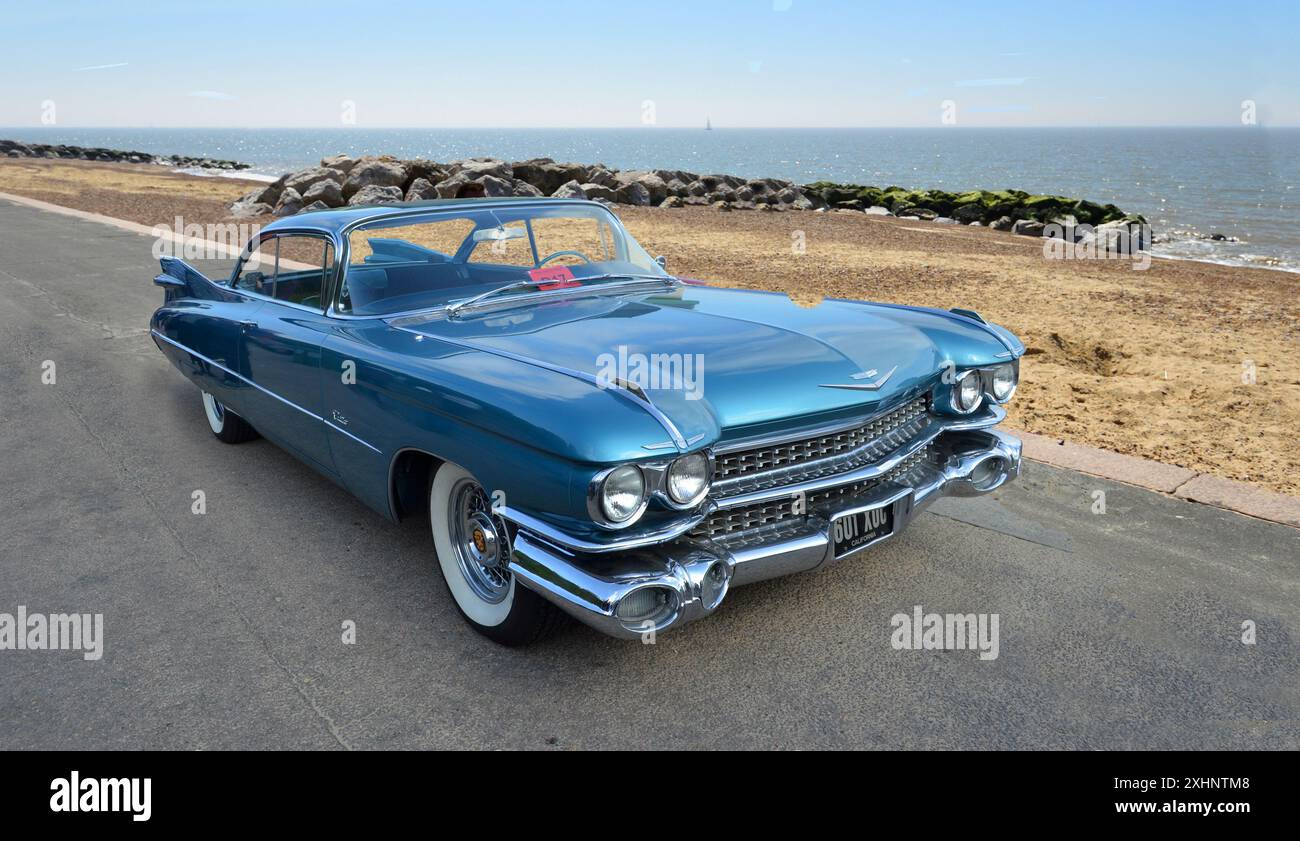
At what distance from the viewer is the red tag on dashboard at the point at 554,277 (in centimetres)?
444

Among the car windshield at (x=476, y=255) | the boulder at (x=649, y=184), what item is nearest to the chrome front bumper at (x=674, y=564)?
the car windshield at (x=476, y=255)

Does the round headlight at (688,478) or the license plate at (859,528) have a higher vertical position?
the round headlight at (688,478)

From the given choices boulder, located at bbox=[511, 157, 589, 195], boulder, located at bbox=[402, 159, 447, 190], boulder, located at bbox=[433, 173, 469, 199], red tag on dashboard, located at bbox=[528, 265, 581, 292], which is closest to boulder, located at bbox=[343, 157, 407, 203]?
boulder, located at bbox=[402, 159, 447, 190]

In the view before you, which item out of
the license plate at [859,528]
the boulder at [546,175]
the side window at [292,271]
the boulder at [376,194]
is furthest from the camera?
the boulder at [546,175]

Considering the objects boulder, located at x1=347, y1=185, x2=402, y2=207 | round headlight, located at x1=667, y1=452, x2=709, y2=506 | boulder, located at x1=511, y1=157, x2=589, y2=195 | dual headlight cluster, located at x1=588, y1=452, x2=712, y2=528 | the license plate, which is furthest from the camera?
boulder, located at x1=511, y1=157, x2=589, y2=195

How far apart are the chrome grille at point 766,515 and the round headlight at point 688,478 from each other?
0.11 metres

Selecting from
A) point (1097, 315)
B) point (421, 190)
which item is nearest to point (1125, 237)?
point (1097, 315)

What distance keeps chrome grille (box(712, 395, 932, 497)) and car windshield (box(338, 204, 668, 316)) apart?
155 centimetres

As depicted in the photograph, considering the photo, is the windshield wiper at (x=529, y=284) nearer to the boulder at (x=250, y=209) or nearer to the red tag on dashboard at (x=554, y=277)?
the red tag on dashboard at (x=554, y=277)

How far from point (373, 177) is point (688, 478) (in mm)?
25396

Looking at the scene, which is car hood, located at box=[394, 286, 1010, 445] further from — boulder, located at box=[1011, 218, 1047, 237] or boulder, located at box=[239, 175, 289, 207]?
boulder, located at box=[239, 175, 289, 207]

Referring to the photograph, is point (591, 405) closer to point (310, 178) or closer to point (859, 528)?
point (859, 528)

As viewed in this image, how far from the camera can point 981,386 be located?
411cm

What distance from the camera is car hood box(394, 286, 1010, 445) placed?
10.5 ft
